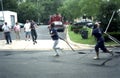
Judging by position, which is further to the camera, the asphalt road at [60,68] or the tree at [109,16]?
the tree at [109,16]

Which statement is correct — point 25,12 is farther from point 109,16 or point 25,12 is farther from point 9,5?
point 109,16

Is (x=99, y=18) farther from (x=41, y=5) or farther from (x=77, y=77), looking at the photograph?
(x=41, y=5)

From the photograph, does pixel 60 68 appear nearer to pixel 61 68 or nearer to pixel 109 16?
pixel 61 68

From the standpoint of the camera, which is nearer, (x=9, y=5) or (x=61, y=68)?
(x=61, y=68)

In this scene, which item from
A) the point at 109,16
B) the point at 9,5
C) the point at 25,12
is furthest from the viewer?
the point at 25,12

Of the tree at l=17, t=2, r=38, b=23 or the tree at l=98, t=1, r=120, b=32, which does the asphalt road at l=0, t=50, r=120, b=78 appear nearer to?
the tree at l=98, t=1, r=120, b=32

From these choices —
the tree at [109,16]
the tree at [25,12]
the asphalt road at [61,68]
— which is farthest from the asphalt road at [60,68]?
the tree at [25,12]

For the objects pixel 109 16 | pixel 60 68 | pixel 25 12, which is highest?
pixel 109 16

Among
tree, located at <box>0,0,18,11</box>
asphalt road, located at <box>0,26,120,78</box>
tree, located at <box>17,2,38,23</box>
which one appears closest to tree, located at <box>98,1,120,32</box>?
asphalt road, located at <box>0,26,120,78</box>

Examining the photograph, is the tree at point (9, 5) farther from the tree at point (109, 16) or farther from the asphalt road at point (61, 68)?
the asphalt road at point (61, 68)

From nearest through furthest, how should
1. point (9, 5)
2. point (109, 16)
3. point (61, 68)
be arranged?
point (61, 68) < point (109, 16) < point (9, 5)

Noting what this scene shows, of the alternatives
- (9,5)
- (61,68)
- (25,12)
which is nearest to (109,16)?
(61,68)

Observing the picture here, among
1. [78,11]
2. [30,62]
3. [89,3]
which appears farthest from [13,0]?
[30,62]

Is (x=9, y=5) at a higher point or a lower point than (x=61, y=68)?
higher
